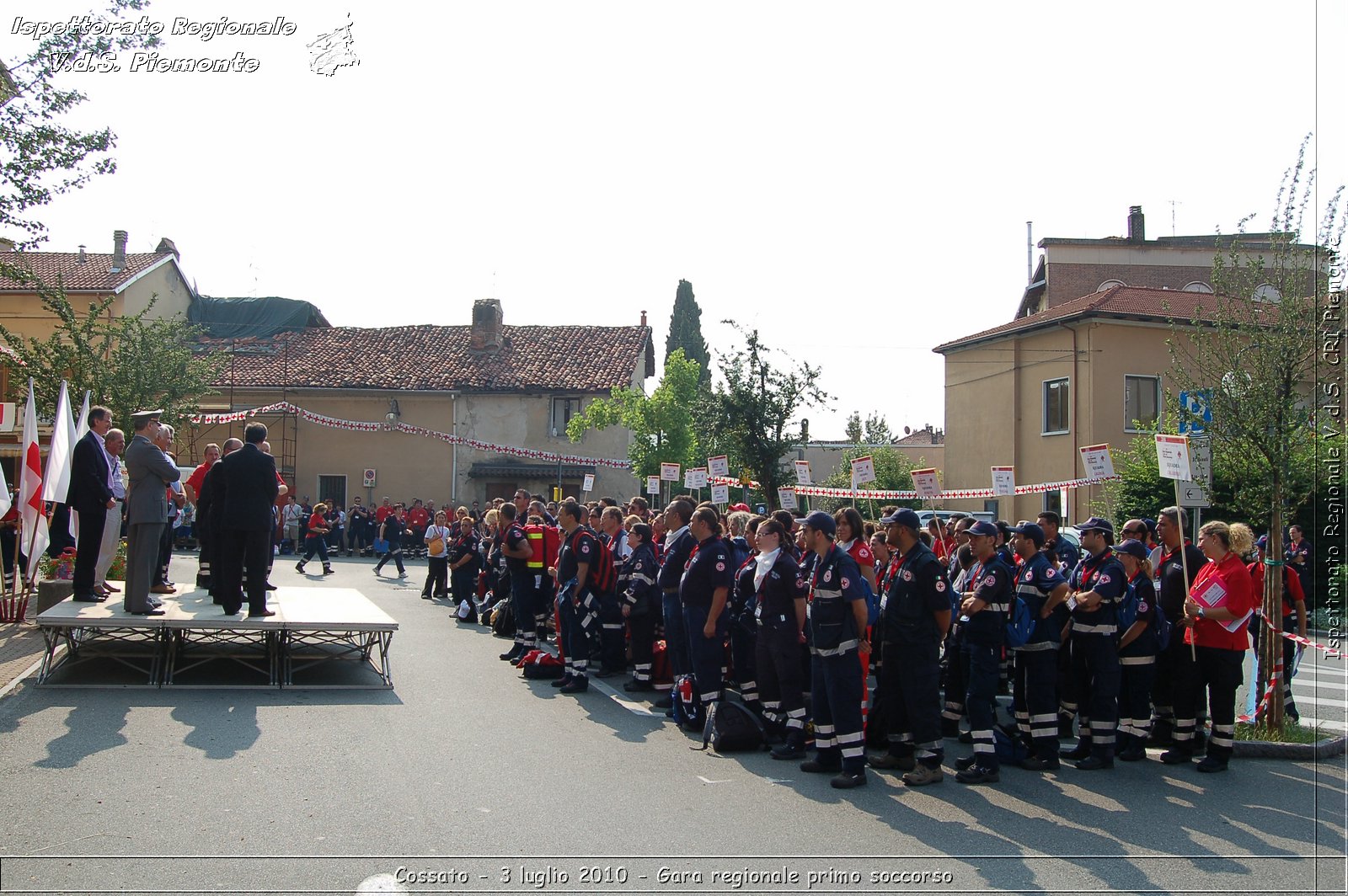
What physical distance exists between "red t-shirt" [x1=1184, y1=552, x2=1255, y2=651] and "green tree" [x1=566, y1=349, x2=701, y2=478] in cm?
3028

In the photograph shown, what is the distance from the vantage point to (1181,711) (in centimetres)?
875

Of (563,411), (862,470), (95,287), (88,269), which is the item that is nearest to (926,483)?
(862,470)

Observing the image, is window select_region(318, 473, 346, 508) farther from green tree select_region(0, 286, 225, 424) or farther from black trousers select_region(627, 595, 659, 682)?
black trousers select_region(627, 595, 659, 682)

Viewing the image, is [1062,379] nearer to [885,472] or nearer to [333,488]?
[885,472]

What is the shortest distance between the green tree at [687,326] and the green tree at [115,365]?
35.6 metres

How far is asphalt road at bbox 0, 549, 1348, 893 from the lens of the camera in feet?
18.3

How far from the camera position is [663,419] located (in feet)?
130

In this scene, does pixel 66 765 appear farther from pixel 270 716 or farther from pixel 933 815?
pixel 933 815

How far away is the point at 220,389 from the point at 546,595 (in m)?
36.7

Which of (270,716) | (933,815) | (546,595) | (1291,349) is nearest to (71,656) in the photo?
(270,716)

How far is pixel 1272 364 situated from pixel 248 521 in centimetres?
941

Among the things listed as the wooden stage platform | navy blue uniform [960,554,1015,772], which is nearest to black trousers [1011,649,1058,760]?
navy blue uniform [960,554,1015,772]

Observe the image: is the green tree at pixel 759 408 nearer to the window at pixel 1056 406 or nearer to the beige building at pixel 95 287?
the window at pixel 1056 406

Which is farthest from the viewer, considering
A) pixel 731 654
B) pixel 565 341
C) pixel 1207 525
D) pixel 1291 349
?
pixel 565 341
